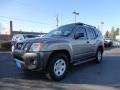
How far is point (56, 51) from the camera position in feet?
22.3

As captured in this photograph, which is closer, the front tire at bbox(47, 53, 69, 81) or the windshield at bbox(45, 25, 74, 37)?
the front tire at bbox(47, 53, 69, 81)

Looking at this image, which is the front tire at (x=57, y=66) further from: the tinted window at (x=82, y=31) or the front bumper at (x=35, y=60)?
the tinted window at (x=82, y=31)

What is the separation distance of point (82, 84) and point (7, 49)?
16103 mm

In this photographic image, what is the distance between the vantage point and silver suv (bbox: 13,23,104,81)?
6.29 meters

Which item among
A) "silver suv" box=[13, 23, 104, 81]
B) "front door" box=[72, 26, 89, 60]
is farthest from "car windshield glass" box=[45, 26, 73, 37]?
"front door" box=[72, 26, 89, 60]

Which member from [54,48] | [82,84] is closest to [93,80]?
[82,84]

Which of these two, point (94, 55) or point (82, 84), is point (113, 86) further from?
point (94, 55)

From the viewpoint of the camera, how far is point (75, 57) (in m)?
7.73

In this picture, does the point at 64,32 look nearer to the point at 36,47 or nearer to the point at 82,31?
the point at 82,31

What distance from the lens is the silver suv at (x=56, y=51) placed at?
6293mm

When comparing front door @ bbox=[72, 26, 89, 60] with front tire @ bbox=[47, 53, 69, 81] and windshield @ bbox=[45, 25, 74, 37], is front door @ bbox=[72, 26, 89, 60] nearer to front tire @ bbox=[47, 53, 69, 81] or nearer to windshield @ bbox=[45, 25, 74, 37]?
windshield @ bbox=[45, 25, 74, 37]

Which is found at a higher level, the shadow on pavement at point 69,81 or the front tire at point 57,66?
the front tire at point 57,66

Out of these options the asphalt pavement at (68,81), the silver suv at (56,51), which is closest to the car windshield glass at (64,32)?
the silver suv at (56,51)

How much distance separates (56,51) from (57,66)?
1.60 ft
